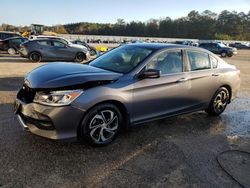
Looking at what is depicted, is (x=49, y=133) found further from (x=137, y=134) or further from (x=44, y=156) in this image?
(x=137, y=134)

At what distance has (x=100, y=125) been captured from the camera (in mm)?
4555

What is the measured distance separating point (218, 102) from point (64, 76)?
378 centimetres

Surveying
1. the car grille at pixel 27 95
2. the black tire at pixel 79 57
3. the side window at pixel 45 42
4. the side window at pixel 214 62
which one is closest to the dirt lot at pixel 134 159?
the car grille at pixel 27 95

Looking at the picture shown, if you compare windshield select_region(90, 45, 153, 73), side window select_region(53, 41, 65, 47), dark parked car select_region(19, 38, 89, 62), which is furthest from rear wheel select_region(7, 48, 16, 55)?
windshield select_region(90, 45, 153, 73)

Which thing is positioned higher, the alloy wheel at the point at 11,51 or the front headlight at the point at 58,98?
the front headlight at the point at 58,98

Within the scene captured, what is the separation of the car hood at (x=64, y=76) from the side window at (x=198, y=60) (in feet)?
5.97

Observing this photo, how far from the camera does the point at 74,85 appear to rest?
4.27m

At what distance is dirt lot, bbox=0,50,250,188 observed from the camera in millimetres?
3680

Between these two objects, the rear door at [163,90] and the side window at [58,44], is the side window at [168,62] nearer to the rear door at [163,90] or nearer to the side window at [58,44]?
the rear door at [163,90]

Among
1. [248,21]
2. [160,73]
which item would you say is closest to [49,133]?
[160,73]

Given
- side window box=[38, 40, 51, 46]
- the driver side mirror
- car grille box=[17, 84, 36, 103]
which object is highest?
side window box=[38, 40, 51, 46]

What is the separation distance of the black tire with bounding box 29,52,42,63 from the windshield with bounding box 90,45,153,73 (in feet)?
40.1

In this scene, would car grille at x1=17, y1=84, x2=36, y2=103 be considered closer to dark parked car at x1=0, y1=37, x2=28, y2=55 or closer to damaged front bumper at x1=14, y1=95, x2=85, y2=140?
damaged front bumper at x1=14, y1=95, x2=85, y2=140

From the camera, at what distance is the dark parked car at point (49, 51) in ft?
56.0
